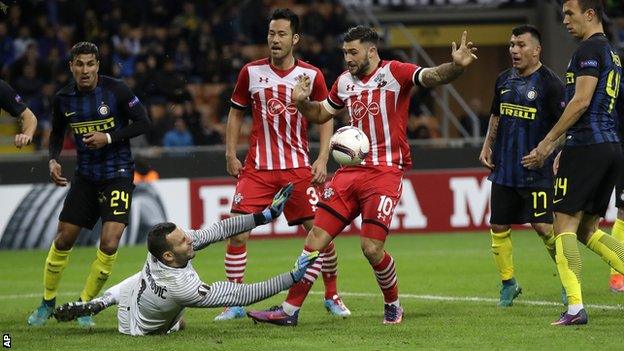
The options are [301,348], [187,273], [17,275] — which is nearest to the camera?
[301,348]

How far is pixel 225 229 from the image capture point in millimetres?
9719

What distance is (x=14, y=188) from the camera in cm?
1827

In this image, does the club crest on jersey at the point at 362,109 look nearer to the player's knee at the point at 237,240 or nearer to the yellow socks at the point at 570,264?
the player's knee at the point at 237,240

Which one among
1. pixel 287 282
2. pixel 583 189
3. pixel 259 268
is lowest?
pixel 259 268

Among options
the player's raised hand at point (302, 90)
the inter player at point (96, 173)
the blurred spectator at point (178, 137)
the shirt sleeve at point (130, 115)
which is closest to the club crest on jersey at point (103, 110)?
the inter player at point (96, 173)

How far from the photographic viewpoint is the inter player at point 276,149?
35.0 feet

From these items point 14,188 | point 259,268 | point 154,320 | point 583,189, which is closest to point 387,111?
point 583,189

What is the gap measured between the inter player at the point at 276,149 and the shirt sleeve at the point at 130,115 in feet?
2.81

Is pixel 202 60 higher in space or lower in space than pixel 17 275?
higher

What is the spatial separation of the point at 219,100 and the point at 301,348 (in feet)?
50.8

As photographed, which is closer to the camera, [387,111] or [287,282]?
[287,282]

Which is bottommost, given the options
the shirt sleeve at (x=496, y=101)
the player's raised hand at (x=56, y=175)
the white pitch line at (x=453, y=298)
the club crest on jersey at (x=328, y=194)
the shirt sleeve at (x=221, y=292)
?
the white pitch line at (x=453, y=298)

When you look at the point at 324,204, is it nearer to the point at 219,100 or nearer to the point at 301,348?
the point at 301,348

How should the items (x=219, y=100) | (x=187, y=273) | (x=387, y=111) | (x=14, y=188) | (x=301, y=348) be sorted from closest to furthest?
(x=301, y=348), (x=187, y=273), (x=387, y=111), (x=14, y=188), (x=219, y=100)
